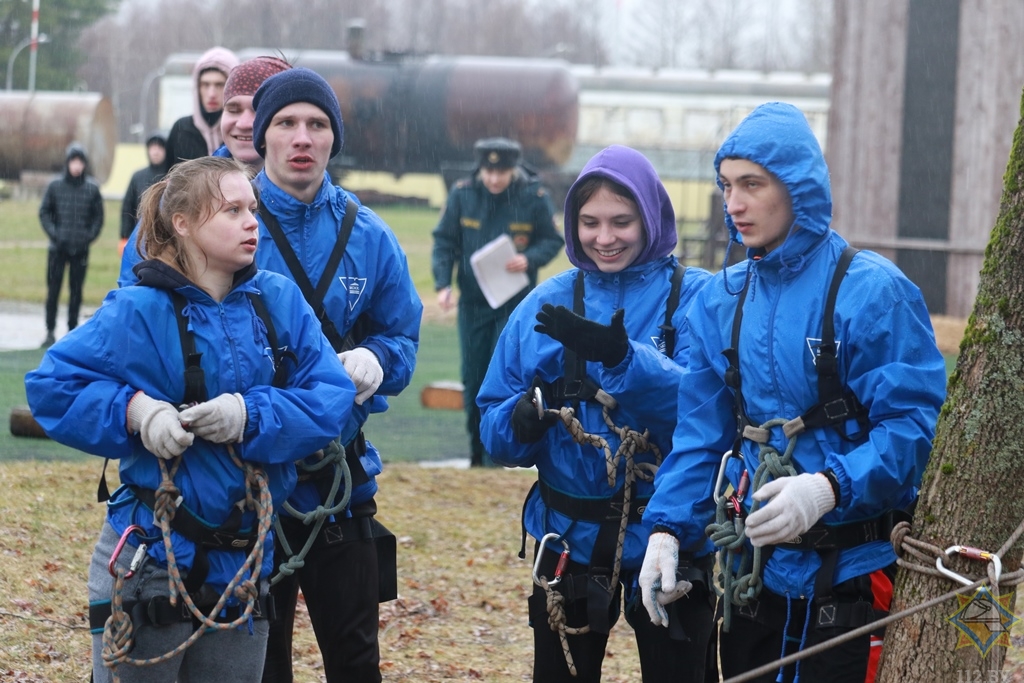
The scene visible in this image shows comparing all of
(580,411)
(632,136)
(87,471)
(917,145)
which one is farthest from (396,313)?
(632,136)

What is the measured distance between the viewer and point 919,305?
121 inches

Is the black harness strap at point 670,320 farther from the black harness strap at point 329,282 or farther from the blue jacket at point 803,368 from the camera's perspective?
the black harness strap at point 329,282

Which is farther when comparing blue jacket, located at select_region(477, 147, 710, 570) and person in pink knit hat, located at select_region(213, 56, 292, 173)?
person in pink knit hat, located at select_region(213, 56, 292, 173)

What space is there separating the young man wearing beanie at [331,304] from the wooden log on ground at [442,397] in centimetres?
778

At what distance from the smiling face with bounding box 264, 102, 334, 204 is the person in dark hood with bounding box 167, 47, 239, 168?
154cm

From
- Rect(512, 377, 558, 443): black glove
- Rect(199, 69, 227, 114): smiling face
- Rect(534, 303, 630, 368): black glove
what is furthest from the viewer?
Rect(199, 69, 227, 114): smiling face

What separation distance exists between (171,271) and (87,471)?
517 centimetres

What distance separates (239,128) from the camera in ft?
14.3

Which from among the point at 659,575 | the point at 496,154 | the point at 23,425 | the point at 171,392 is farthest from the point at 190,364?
the point at 23,425

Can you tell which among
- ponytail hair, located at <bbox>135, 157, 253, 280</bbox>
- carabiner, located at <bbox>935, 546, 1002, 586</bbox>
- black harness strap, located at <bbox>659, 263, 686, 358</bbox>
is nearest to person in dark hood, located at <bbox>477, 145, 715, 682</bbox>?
black harness strap, located at <bbox>659, 263, 686, 358</bbox>

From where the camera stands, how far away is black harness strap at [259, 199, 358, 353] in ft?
12.4

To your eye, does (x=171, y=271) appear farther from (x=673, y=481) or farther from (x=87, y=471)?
(x=87, y=471)

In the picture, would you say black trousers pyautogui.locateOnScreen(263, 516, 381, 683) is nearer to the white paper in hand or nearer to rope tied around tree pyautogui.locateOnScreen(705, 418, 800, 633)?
rope tied around tree pyautogui.locateOnScreen(705, 418, 800, 633)

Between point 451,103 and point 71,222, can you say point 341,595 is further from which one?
point 451,103
